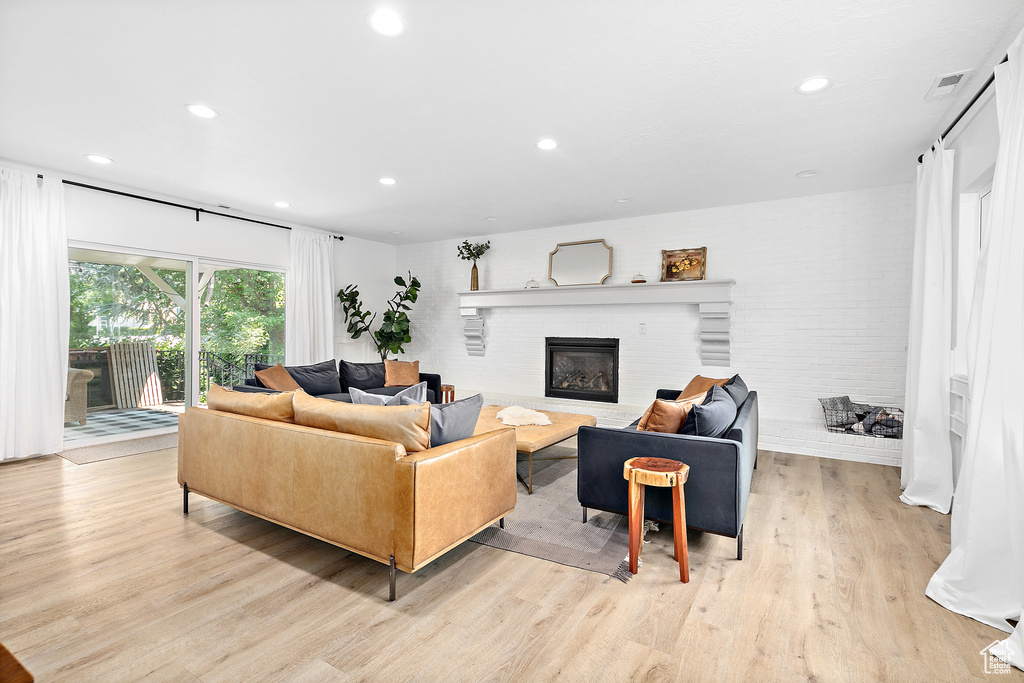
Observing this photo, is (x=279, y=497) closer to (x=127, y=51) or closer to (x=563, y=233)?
(x=127, y=51)

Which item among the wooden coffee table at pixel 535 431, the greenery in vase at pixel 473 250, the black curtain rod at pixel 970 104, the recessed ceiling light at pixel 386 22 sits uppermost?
the recessed ceiling light at pixel 386 22

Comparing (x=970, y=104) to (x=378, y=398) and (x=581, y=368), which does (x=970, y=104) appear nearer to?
(x=378, y=398)

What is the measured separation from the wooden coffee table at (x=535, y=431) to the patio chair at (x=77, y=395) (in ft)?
12.7

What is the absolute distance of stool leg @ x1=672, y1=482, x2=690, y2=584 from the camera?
7.80ft

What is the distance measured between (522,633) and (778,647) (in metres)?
0.97

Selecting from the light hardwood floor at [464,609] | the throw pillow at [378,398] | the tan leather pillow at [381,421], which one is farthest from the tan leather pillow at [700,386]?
the tan leather pillow at [381,421]

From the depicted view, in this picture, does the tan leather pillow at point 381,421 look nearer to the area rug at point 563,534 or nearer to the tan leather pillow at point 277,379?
the area rug at point 563,534

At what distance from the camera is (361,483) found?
2285mm

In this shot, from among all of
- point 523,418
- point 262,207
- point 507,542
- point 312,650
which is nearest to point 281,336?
point 262,207

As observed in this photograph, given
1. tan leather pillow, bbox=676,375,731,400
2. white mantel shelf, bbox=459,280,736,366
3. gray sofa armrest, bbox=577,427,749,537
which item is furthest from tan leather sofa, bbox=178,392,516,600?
white mantel shelf, bbox=459,280,736,366

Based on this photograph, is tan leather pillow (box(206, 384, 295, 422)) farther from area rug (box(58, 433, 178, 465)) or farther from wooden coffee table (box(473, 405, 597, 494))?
area rug (box(58, 433, 178, 465))

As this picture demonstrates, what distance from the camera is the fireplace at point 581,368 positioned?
619 centimetres

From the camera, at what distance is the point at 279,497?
2641 mm

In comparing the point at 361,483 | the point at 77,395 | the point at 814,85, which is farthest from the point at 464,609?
the point at 77,395
